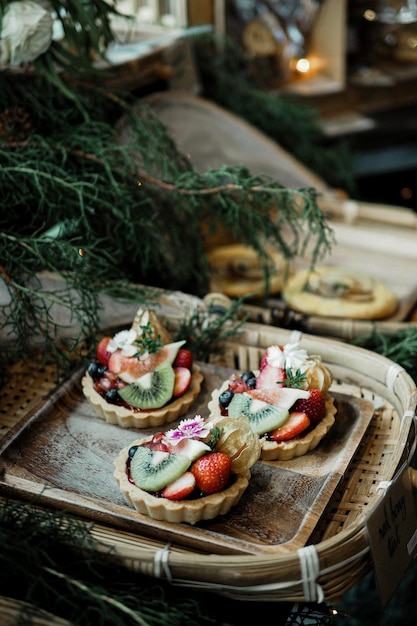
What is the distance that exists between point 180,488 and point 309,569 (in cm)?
28

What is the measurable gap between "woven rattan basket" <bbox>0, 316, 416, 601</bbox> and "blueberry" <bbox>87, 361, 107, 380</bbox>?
13 centimetres

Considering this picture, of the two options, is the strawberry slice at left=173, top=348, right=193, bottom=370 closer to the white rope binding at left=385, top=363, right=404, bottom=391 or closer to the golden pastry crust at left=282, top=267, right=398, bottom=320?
the white rope binding at left=385, top=363, right=404, bottom=391

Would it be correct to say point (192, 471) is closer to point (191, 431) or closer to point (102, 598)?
point (191, 431)

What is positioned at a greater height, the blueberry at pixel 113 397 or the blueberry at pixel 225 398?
the blueberry at pixel 225 398

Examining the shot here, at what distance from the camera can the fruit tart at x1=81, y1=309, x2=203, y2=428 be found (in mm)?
1748

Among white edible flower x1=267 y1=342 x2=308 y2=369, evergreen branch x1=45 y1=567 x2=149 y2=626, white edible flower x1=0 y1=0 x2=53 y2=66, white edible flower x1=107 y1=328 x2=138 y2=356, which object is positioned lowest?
evergreen branch x1=45 y1=567 x2=149 y2=626

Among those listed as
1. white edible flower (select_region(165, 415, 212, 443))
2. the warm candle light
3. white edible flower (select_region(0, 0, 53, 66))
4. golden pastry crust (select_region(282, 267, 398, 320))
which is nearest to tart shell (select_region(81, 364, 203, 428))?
white edible flower (select_region(165, 415, 212, 443))

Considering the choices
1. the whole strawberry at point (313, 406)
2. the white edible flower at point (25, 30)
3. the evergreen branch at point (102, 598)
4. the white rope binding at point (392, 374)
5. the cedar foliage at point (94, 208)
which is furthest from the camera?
the white edible flower at point (25, 30)

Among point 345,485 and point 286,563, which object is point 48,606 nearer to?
point 286,563

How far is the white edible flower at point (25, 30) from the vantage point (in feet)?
6.50

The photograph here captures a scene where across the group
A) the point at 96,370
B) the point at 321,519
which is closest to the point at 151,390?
the point at 96,370

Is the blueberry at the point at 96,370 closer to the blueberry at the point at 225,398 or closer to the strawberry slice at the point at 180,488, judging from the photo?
the blueberry at the point at 225,398

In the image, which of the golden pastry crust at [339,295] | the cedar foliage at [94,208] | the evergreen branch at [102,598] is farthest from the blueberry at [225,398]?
the golden pastry crust at [339,295]

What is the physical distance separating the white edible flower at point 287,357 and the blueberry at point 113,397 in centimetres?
Result: 36
